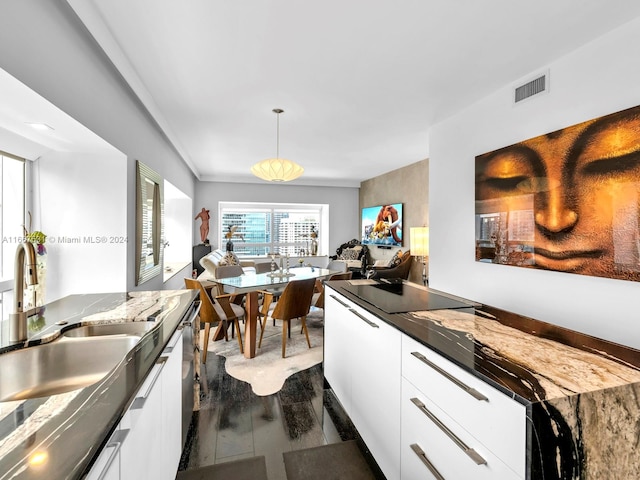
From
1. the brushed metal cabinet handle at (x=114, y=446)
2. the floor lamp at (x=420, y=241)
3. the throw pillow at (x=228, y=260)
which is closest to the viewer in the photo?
the brushed metal cabinet handle at (x=114, y=446)

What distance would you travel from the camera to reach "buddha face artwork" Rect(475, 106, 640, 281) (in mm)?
1828

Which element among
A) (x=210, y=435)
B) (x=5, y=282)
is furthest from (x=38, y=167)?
(x=210, y=435)

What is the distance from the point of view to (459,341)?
1175 millimetres

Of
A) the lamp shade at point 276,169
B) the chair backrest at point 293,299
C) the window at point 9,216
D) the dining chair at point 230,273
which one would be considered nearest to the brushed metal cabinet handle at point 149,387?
the window at point 9,216

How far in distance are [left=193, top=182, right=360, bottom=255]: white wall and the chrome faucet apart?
19.8 feet

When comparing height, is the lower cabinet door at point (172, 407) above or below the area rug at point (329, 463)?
above

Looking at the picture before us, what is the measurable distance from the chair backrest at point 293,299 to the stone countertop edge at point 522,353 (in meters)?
1.57

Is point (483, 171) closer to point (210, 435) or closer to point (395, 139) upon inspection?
point (395, 139)

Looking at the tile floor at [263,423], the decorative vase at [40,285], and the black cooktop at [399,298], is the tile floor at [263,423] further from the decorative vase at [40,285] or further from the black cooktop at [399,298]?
the decorative vase at [40,285]

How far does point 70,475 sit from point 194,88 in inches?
113

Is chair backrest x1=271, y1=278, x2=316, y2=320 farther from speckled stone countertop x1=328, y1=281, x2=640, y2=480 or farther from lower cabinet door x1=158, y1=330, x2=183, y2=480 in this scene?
speckled stone countertop x1=328, y1=281, x2=640, y2=480

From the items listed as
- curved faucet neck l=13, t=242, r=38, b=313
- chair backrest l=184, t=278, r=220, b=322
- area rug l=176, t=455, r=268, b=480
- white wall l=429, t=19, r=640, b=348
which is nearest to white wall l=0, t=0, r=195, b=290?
chair backrest l=184, t=278, r=220, b=322

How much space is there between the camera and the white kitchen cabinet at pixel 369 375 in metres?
1.40

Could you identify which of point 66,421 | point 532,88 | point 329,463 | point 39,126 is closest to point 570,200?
point 532,88
